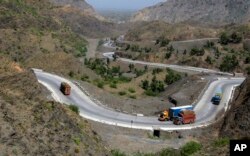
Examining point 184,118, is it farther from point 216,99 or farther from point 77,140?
point 77,140

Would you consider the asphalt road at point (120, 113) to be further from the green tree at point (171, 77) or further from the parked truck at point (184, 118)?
→ the green tree at point (171, 77)

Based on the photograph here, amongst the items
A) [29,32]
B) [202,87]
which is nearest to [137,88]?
[202,87]

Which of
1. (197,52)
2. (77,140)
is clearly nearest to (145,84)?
(197,52)

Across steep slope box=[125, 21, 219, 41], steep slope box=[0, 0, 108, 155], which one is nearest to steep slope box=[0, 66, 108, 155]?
steep slope box=[0, 0, 108, 155]

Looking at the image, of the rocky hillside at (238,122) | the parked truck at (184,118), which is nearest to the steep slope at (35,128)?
the rocky hillside at (238,122)

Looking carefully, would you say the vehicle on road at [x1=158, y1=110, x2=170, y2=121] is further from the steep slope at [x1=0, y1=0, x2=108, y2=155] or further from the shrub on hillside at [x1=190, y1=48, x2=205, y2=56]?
the shrub on hillside at [x1=190, y1=48, x2=205, y2=56]

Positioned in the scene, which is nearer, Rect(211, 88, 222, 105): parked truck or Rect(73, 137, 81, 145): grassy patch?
Rect(73, 137, 81, 145): grassy patch

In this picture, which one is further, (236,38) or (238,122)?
(236,38)

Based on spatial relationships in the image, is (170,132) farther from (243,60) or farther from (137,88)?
(243,60)
